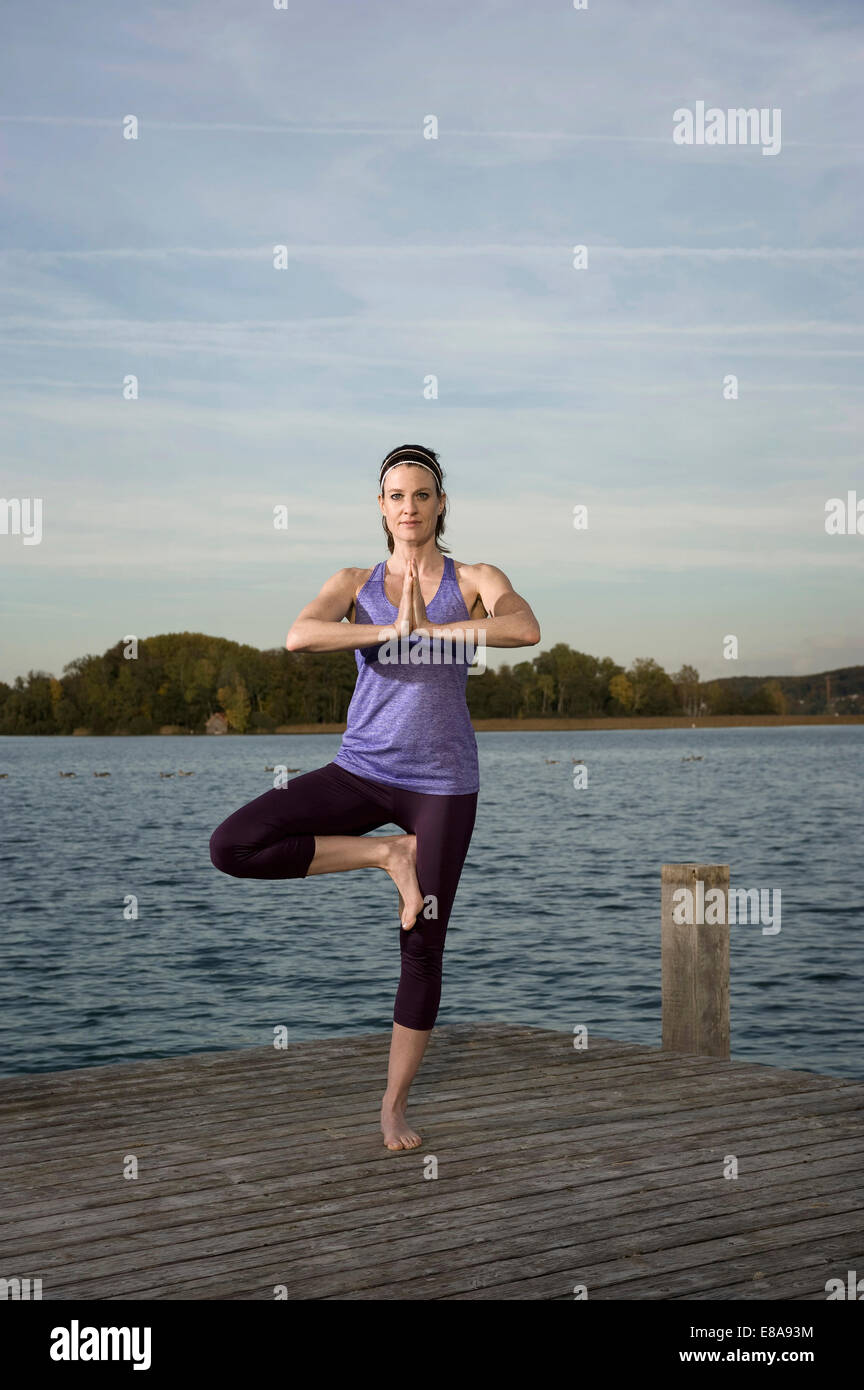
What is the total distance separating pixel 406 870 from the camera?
4.37 m

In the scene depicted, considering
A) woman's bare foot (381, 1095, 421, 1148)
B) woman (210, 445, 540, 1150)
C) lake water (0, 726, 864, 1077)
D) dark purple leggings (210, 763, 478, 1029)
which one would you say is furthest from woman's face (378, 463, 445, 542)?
lake water (0, 726, 864, 1077)

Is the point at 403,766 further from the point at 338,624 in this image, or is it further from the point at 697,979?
the point at 697,979

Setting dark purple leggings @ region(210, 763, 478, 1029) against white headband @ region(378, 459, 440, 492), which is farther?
white headband @ region(378, 459, 440, 492)

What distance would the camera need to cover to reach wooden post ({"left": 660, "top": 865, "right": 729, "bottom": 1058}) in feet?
19.5

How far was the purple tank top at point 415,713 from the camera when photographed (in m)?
4.33

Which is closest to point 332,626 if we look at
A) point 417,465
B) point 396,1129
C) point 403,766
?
point 403,766

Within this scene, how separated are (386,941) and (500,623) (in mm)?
15743

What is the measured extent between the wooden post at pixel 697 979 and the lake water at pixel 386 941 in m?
4.72

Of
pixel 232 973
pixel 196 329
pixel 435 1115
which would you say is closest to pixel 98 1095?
pixel 435 1115

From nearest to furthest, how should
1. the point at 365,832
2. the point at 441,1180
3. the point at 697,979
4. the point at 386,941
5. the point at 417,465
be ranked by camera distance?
the point at 441,1180, the point at 365,832, the point at 417,465, the point at 697,979, the point at 386,941

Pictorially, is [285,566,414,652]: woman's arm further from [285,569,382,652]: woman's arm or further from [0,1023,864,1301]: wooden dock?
[0,1023,864,1301]: wooden dock

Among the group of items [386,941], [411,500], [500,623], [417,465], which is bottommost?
[386,941]

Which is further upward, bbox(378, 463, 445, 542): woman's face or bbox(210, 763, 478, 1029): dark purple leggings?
bbox(378, 463, 445, 542): woman's face
